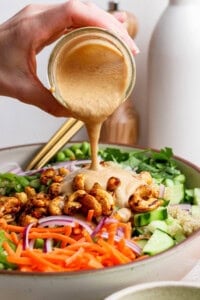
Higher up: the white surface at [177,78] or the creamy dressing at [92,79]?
the creamy dressing at [92,79]

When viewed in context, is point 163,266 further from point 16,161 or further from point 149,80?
point 149,80

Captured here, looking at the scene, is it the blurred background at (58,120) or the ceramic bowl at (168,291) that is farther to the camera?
the blurred background at (58,120)

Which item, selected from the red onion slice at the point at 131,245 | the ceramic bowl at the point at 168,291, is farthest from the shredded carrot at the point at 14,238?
the ceramic bowl at the point at 168,291

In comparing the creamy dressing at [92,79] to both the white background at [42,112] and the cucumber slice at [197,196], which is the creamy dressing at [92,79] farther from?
the white background at [42,112]

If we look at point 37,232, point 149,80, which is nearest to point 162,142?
point 149,80

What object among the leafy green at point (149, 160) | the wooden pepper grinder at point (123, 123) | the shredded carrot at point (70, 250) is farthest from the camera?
the wooden pepper grinder at point (123, 123)

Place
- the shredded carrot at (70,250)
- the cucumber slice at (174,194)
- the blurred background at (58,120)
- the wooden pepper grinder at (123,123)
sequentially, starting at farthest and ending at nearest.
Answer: the blurred background at (58,120) → the wooden pepper grinder at (123,123) → the cucumber slice at (174,194) → the shredded carrot at (70,250)
